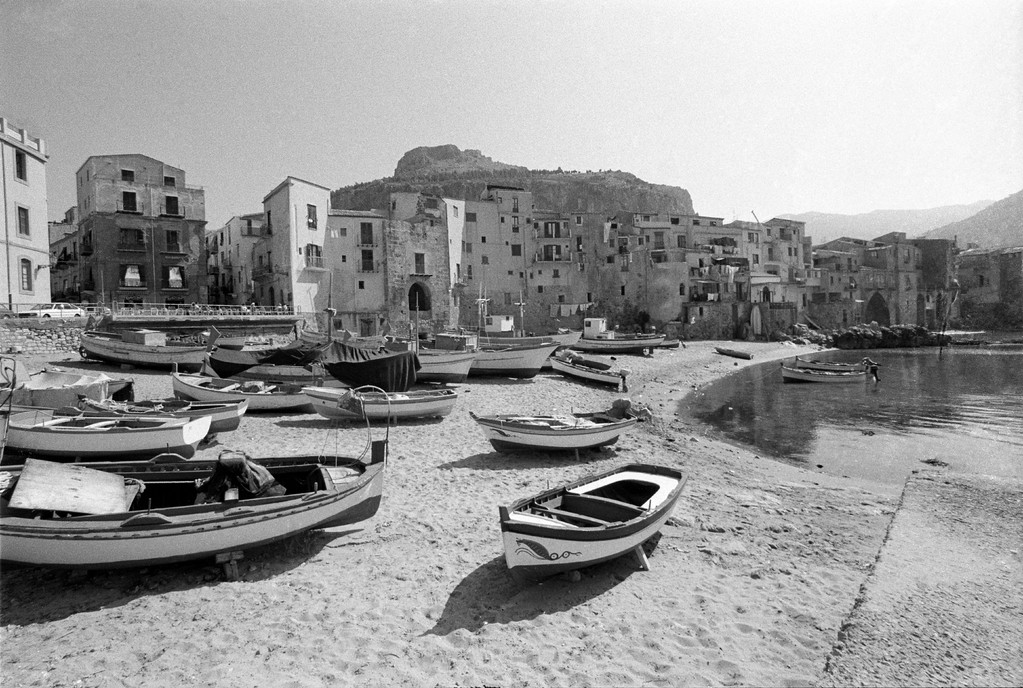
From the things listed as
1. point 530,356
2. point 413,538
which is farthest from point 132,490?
point 530,356

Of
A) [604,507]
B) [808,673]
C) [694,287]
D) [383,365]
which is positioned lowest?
[808,673]

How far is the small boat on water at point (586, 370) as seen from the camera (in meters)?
30.6

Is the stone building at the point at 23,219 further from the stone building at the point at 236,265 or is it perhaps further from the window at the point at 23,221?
the stone building at the point at 236,265

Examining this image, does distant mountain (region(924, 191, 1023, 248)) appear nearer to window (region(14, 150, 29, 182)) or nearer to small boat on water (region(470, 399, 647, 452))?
small boat on water (region(470, 399, 647, 452))

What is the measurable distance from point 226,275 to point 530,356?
36.2 meters

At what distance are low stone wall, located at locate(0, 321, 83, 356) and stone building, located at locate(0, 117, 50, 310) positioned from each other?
1.55 metres

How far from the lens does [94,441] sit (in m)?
11.8

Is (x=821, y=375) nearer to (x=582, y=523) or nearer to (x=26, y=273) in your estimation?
(x=582, y=523)

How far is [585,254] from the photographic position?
5791cm

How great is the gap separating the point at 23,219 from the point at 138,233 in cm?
1152

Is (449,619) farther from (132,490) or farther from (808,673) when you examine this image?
(132,490)

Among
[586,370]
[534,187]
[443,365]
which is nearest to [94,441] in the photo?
[443,365]

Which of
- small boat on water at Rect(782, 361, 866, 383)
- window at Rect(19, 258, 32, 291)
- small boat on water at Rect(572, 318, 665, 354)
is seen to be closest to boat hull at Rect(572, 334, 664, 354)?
small boat on water at Rect(572, 318, 665, 354)

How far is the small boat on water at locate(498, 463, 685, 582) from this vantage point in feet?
23.6
